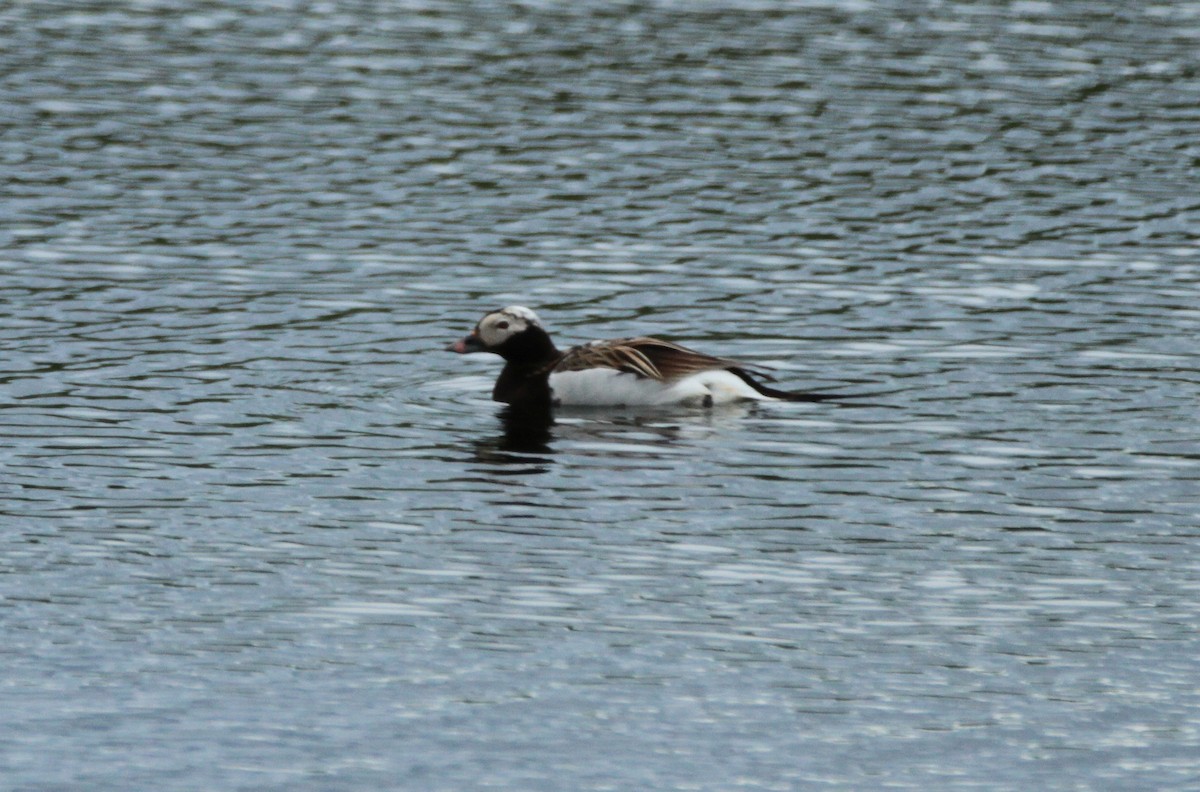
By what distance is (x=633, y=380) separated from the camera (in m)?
19.5

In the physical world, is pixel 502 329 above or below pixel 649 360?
above

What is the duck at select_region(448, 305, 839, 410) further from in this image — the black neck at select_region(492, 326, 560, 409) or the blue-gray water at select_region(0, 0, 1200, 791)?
the blue-gray water at select_region(0, 0, 1200, 791)

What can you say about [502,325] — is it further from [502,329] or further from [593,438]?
[593,438]

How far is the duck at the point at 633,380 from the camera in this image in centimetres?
1933

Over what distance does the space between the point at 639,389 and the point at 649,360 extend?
0.25 meters

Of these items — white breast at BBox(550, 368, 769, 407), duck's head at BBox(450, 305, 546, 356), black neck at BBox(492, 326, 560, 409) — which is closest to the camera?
white breast at BBox(550, 368, 769, 407)

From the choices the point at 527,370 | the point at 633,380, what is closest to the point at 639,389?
the point at 633,380

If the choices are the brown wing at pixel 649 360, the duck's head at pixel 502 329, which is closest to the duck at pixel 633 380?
the brown wing at pixel 649 360

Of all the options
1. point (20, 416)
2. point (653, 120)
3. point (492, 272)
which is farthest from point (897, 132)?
point (20, 416)

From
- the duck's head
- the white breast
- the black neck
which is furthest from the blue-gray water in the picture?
the duck's head

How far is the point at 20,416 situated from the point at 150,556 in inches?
179

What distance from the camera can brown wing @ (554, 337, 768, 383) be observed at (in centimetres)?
1938

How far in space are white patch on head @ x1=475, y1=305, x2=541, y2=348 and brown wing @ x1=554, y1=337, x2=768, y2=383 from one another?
1.97ft

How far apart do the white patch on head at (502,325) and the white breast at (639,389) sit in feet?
2.21
